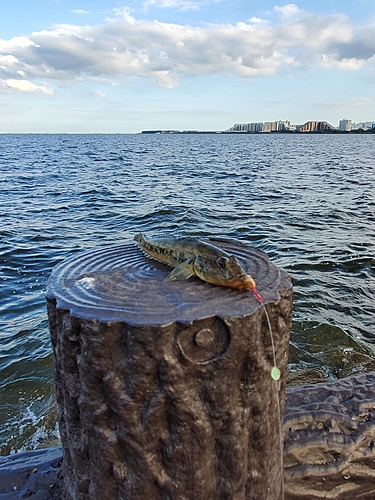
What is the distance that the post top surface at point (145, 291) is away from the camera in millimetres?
1905

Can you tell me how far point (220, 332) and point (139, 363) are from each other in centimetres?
40

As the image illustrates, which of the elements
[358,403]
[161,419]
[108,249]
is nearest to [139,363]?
[161,419]

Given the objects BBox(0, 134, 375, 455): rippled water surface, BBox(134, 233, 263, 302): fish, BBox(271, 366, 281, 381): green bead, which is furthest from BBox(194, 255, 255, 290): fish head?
BBox(0, 134, 375, 455): rippled water surface

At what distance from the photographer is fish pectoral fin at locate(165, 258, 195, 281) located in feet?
7.91

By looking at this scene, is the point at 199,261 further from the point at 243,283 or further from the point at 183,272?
the point at 243,283

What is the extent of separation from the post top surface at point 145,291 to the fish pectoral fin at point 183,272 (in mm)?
44

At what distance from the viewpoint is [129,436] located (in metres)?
1.96

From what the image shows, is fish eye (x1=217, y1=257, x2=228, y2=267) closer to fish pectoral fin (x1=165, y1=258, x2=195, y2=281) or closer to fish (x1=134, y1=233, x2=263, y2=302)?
fish (x1=134, y1=233, x2=263, y2=302)

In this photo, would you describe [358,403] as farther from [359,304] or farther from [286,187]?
[286,187]

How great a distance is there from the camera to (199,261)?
2.41m

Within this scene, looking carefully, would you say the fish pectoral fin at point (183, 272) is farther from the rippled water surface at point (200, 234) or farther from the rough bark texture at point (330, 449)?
the rippled water surface at point (200, 234)

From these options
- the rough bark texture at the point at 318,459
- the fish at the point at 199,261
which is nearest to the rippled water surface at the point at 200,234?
the rough bark texture at the point at 318,459

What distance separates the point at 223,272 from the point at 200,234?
9.69 metres

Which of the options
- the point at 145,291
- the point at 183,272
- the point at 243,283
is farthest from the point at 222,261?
the point at 145,291
